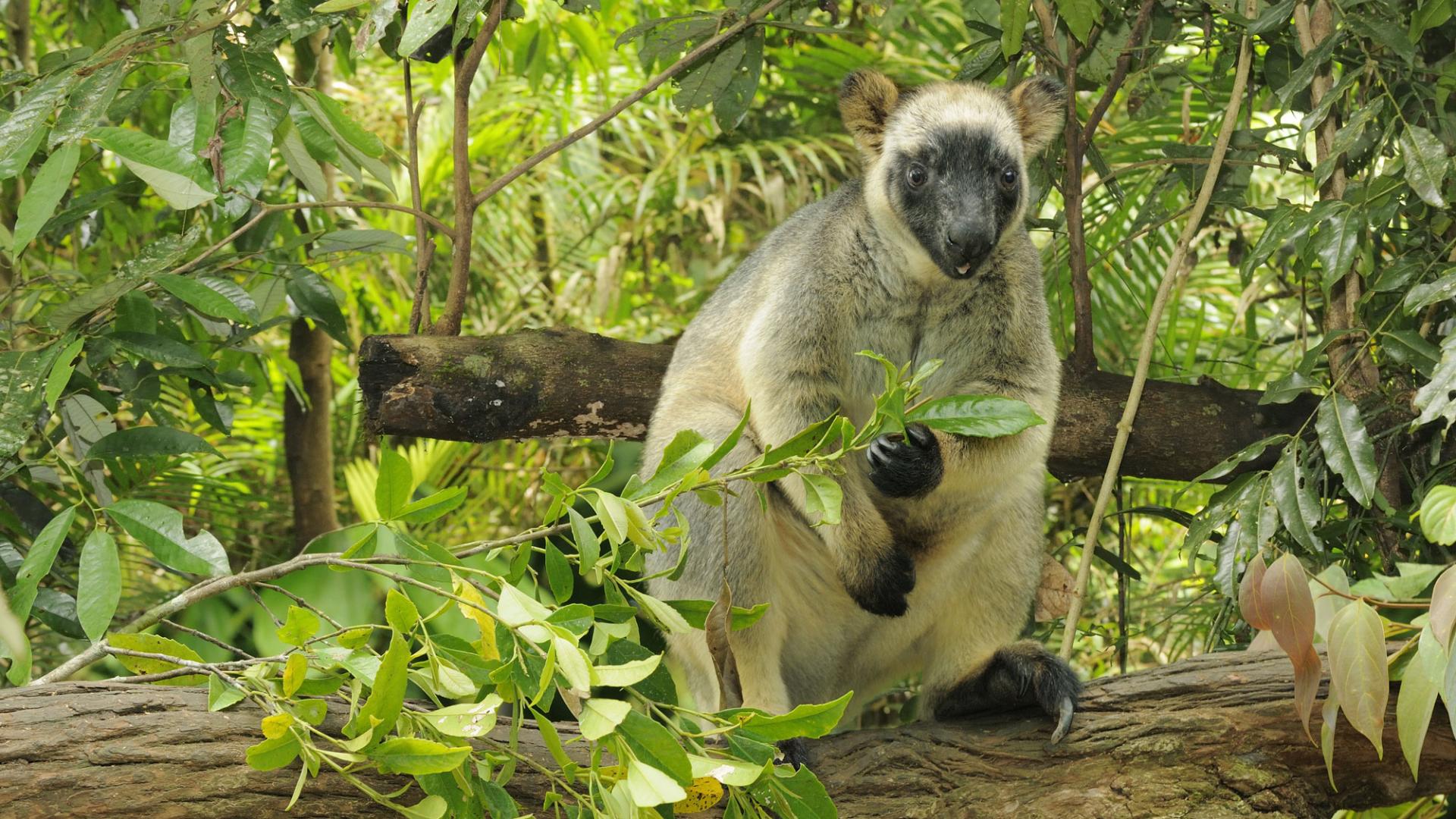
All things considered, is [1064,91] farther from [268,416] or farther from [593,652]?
[268,416]

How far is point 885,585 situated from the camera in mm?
3695

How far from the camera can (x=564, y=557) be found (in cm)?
266

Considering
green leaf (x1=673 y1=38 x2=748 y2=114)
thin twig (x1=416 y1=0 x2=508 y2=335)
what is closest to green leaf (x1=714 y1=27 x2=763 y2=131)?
green leaf (x1=673 y1=38 x2=748 y2=114)

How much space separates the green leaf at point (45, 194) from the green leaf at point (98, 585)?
689 mm

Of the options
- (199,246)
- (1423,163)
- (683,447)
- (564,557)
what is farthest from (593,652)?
(199,246)

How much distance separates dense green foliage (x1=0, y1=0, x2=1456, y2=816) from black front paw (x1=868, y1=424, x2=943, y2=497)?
1.75 feet

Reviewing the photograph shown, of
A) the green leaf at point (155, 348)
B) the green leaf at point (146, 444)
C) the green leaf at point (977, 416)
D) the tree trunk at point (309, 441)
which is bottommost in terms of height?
the tree trunk at point (309, 441)

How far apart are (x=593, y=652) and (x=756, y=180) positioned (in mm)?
5879

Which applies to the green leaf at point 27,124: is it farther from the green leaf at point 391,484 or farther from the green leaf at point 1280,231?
the green leaf at point 1280,231

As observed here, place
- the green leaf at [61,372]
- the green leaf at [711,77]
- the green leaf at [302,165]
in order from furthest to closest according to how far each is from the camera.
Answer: the green leaf at [711,77] < the green leaf at [302,165] < the green leaf at [61,372]

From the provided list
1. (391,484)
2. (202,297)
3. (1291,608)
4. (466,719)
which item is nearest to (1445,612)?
(1291,608)

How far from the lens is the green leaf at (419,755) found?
2.18 meters

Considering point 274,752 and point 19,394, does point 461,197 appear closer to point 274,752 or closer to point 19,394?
point 19,394

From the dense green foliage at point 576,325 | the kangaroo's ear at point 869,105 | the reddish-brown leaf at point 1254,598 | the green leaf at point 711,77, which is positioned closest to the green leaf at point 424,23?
the dense green foliage at point 576,325
